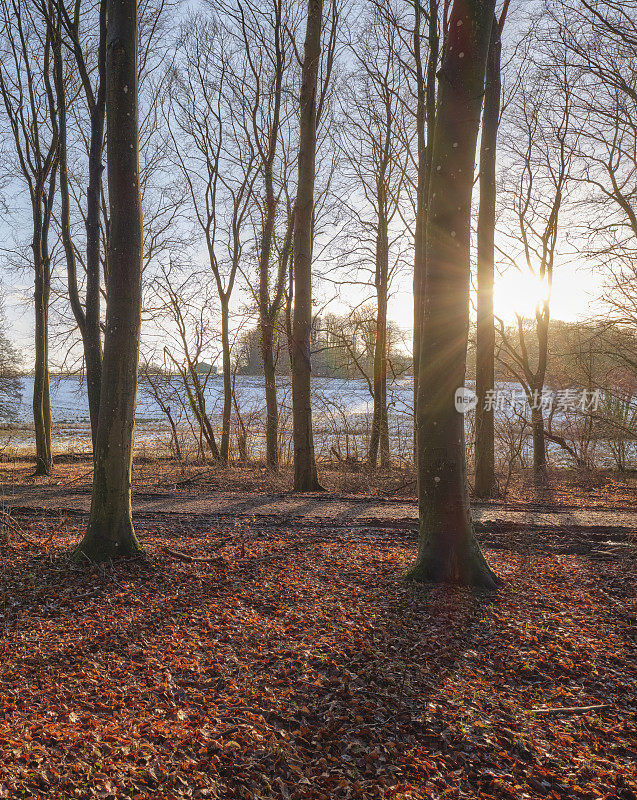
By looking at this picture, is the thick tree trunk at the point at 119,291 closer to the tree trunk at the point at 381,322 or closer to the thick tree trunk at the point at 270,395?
the thick tree trunk at the point at 270,395

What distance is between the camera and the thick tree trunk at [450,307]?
14.5 ft

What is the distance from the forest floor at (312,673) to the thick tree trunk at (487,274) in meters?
3.29

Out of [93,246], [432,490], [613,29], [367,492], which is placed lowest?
[367,492]

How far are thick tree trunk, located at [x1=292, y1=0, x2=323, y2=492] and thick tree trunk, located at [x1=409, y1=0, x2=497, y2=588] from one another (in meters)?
5.40

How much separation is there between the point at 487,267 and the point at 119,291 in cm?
669

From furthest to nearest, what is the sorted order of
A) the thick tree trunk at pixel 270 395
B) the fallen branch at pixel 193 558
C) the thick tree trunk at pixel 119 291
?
the thick tree trunk at pixel 270 395 < the fallen branch at pixel 193 558 < the thick tree trunk at pixel 119 291

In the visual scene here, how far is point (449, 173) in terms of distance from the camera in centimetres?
445

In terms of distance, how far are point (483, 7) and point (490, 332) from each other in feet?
19.0

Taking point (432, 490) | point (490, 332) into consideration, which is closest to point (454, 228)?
point (432, 490)

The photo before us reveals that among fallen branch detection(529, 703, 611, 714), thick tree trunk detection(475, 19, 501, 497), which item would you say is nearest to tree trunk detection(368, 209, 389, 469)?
thick tree trunk detection(475, 19, 501, 497)

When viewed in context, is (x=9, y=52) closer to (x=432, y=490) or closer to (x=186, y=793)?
(x=432, y=490)

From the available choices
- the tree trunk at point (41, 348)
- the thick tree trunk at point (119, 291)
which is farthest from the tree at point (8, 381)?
the thick tree trunk at point (119, 291)

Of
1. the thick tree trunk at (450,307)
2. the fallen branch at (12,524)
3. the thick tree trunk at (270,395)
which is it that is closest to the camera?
the thick tree trunk at (450,307)

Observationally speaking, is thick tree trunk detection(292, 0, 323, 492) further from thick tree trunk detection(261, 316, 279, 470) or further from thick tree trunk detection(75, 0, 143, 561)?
thick tree trunk detection(75, 0, 143, 561)
